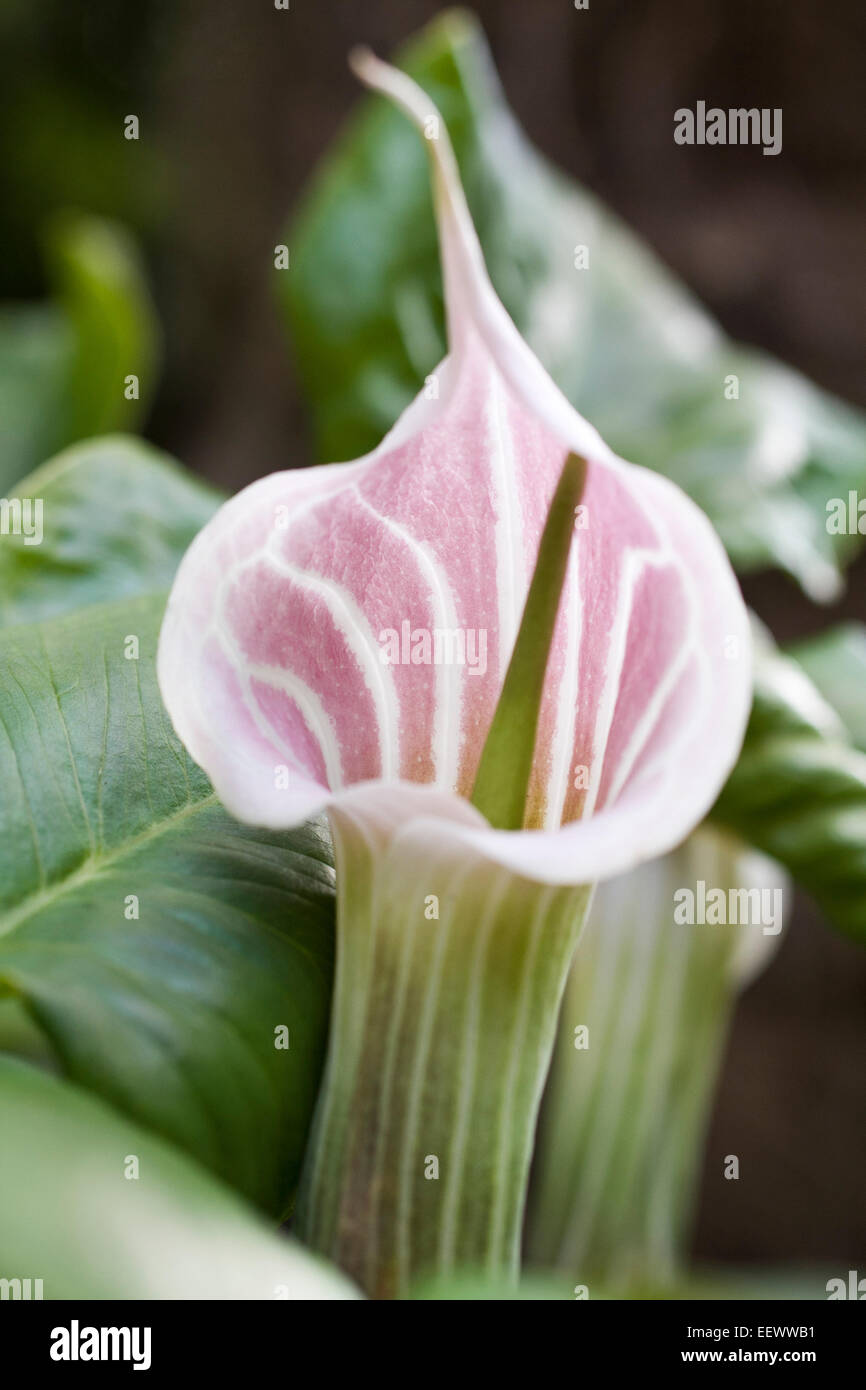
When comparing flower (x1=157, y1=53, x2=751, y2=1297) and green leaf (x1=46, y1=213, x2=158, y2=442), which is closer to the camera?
flower (x1=157, y1=53, x2=751, y2=1297)

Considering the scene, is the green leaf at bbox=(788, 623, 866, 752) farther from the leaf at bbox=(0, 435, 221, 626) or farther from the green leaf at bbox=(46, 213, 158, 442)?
the green leaf at bbox=(46, 213, 158, 442)

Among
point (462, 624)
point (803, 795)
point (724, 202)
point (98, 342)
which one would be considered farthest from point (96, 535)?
point (724, 202)

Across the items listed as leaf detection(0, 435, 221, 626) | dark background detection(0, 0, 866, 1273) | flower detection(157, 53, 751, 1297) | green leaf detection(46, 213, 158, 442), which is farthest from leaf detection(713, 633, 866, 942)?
dark background detection(0, 0, 866, 1273)

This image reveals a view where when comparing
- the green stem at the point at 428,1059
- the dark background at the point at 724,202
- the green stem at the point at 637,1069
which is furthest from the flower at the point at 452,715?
the dark background at the point at 724,202

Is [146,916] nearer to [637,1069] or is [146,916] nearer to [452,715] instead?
[452,715]
